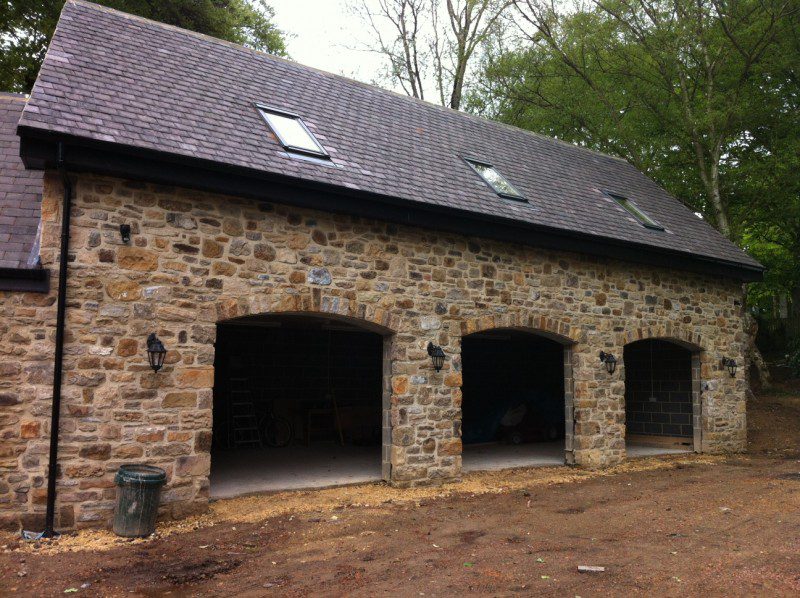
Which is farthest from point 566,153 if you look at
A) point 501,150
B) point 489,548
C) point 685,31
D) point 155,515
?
point 155,515

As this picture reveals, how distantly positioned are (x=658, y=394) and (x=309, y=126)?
8860 mm

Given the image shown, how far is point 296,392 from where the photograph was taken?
11.9 metres

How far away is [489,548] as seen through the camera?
5746mm

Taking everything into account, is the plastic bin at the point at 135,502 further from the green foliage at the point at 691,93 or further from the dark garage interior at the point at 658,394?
the green foliage at the point at 691,93

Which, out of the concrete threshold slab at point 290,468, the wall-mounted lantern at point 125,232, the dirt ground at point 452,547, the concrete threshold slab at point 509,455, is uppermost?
the wall-mounted lantern at point 125,232

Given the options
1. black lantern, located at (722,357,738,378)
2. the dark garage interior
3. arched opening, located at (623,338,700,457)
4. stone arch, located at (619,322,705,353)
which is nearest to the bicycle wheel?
stone arch, located at (619,322,705,353)

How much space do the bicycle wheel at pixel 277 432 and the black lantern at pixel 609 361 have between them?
556cm

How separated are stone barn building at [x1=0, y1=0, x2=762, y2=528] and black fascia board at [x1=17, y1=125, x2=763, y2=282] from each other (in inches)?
1.0

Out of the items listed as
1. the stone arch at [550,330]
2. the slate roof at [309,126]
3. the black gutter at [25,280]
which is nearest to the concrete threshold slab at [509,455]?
the stone arch at [550,330]

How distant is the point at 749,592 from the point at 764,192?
45.7 ft

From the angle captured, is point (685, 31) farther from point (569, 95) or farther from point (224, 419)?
point (224, 419)

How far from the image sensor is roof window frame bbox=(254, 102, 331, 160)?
7.92 metres

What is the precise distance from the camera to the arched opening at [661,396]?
12.2m

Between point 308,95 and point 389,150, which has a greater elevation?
point 308,95
